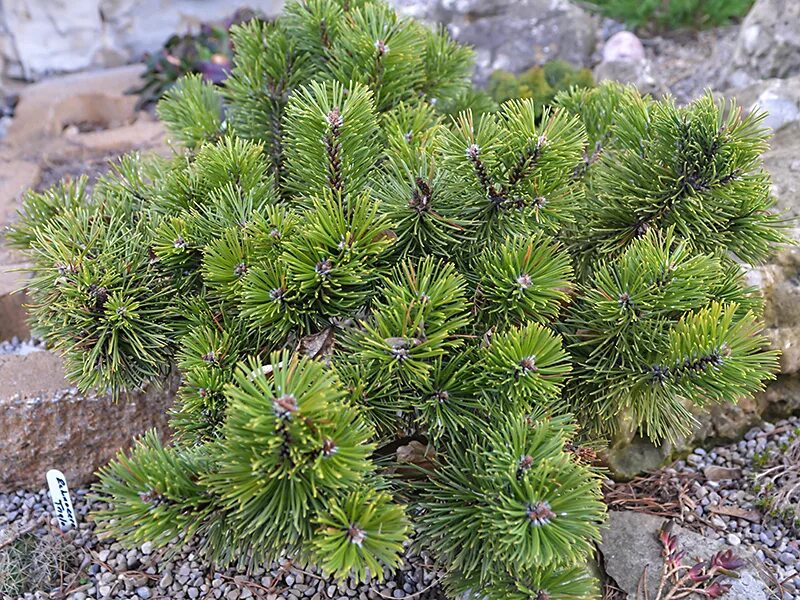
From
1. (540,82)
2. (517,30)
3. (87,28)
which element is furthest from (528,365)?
(87,28)

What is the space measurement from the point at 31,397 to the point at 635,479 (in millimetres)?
1571

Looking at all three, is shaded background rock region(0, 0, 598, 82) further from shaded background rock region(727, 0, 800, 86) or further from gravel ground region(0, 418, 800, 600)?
gravel ground region(0, 418, 800, 600)

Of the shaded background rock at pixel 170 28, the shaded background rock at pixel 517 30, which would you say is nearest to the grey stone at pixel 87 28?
the shaded background rock at pixel 170 28

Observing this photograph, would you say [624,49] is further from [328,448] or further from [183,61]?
[328,448]

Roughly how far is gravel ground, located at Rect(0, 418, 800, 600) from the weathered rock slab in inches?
2.9

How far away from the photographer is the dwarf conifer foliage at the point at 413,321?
1.04m

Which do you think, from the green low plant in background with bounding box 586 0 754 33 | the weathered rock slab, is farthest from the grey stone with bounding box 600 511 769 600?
the green low plant in background with bounding box 586 0 754 33

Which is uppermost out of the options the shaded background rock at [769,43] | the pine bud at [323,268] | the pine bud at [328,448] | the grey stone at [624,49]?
the pine bud at [323,268]

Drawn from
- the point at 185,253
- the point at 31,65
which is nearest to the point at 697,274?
the point at 185,253

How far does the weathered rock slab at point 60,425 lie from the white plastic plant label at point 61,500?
15 centimetres

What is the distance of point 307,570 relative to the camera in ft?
5.41

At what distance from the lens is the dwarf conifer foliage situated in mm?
1042

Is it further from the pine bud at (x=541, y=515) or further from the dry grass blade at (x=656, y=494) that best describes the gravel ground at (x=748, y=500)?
the pine bud at (x=541, y=515)

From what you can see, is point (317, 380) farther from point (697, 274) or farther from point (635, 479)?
point (635, 479)
